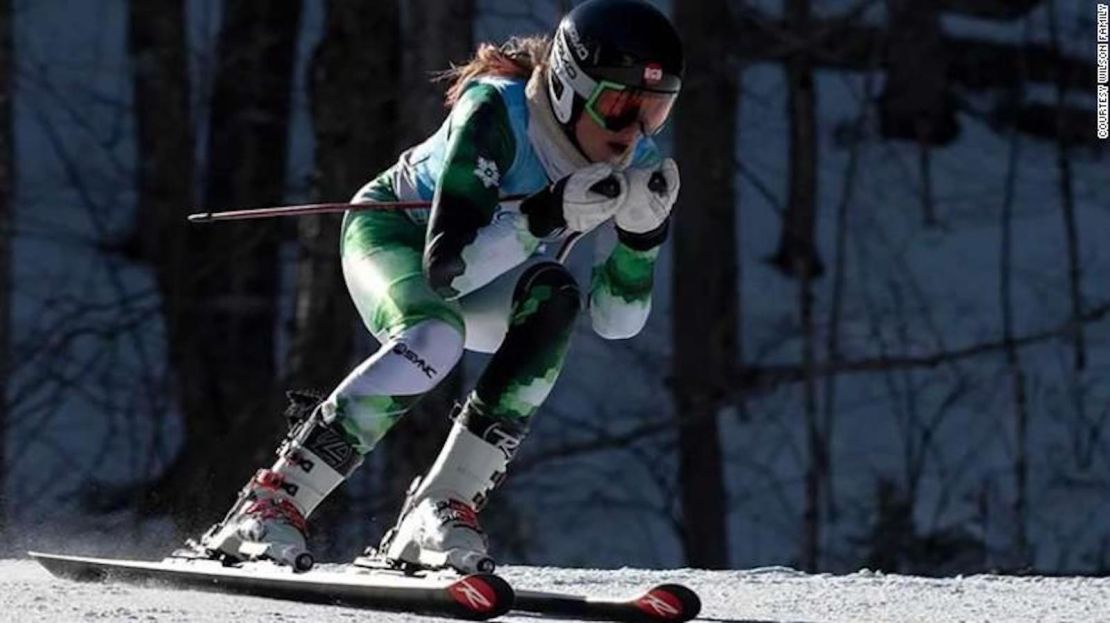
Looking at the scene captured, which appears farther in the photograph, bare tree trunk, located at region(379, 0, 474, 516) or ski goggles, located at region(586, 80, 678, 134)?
bare tree trunk, located at region(379, 0, 474, 516)

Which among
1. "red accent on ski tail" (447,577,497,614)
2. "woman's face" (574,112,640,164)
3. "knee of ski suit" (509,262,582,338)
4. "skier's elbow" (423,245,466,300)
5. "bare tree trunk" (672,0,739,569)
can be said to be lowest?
"bare tree trunk" (672,0,739,569)

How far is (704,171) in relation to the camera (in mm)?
12703

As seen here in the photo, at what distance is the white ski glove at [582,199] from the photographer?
5238mm

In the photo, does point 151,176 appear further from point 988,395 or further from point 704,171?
point 988,395

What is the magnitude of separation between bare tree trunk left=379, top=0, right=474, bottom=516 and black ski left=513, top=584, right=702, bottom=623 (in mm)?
5715

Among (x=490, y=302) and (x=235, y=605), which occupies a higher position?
(x=490, y=302)

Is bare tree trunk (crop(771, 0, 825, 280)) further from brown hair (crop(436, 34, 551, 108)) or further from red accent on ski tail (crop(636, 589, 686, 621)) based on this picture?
red accent on ski tail (crop(636, 589, 686, 621))

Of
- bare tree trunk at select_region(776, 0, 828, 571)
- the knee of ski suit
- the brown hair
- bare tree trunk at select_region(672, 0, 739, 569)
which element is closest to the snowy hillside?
the knee of ski suit

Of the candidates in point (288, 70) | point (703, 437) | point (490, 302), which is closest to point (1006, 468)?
point (703, 437)

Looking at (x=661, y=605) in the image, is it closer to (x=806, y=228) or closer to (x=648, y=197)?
(x=648, y=197)

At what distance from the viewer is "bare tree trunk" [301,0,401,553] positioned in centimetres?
1118

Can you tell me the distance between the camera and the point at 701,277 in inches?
508

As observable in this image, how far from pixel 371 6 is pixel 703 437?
103 inches

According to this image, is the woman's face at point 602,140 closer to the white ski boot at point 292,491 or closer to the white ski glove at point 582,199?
the white ski glove at point 582,199
